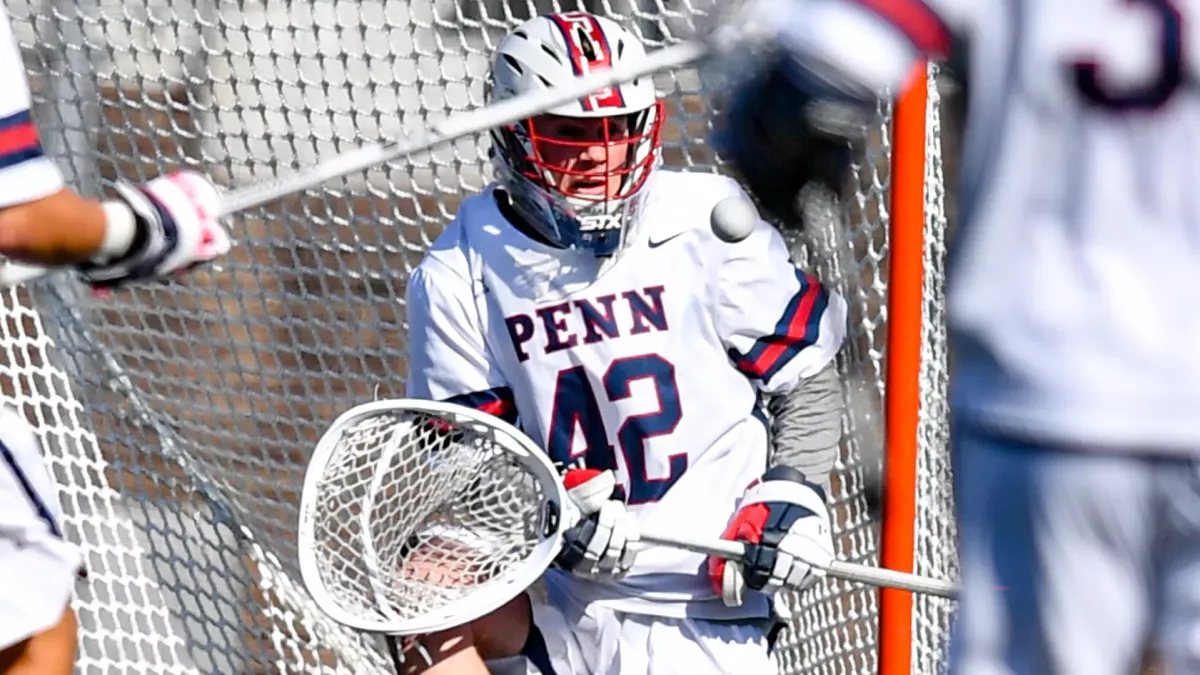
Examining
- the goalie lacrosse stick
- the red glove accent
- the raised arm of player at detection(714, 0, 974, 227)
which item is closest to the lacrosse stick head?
the goalie lacrosse stick

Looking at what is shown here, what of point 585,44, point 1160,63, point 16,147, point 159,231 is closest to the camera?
point 1160,63

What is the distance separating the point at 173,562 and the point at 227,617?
14 centimetres

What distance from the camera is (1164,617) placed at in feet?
5.21

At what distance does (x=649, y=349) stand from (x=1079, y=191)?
1263 mm

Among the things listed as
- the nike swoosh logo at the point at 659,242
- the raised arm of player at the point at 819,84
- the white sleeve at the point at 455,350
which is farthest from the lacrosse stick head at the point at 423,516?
the raised arm of player at the point at 819,84

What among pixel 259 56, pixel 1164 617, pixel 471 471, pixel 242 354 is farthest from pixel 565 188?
pixel 242 354

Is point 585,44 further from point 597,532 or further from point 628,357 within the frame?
point 597,532

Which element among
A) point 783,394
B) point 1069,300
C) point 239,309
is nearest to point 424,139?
point 783,394

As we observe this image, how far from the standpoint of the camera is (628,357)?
A: 2750mm

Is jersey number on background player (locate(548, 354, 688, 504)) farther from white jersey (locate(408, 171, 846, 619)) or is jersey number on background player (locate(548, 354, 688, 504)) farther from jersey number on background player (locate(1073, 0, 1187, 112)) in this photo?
jersey number on background player (locate(1073, 0, 1187, 112))

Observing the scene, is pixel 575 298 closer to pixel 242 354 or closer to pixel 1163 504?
pixel 1163 504

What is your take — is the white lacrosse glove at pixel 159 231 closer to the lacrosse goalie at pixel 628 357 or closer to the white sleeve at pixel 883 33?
the lacrosse goalie at pixel 628 357

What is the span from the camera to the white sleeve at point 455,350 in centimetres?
278

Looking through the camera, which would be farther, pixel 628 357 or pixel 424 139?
pixel 628 357
